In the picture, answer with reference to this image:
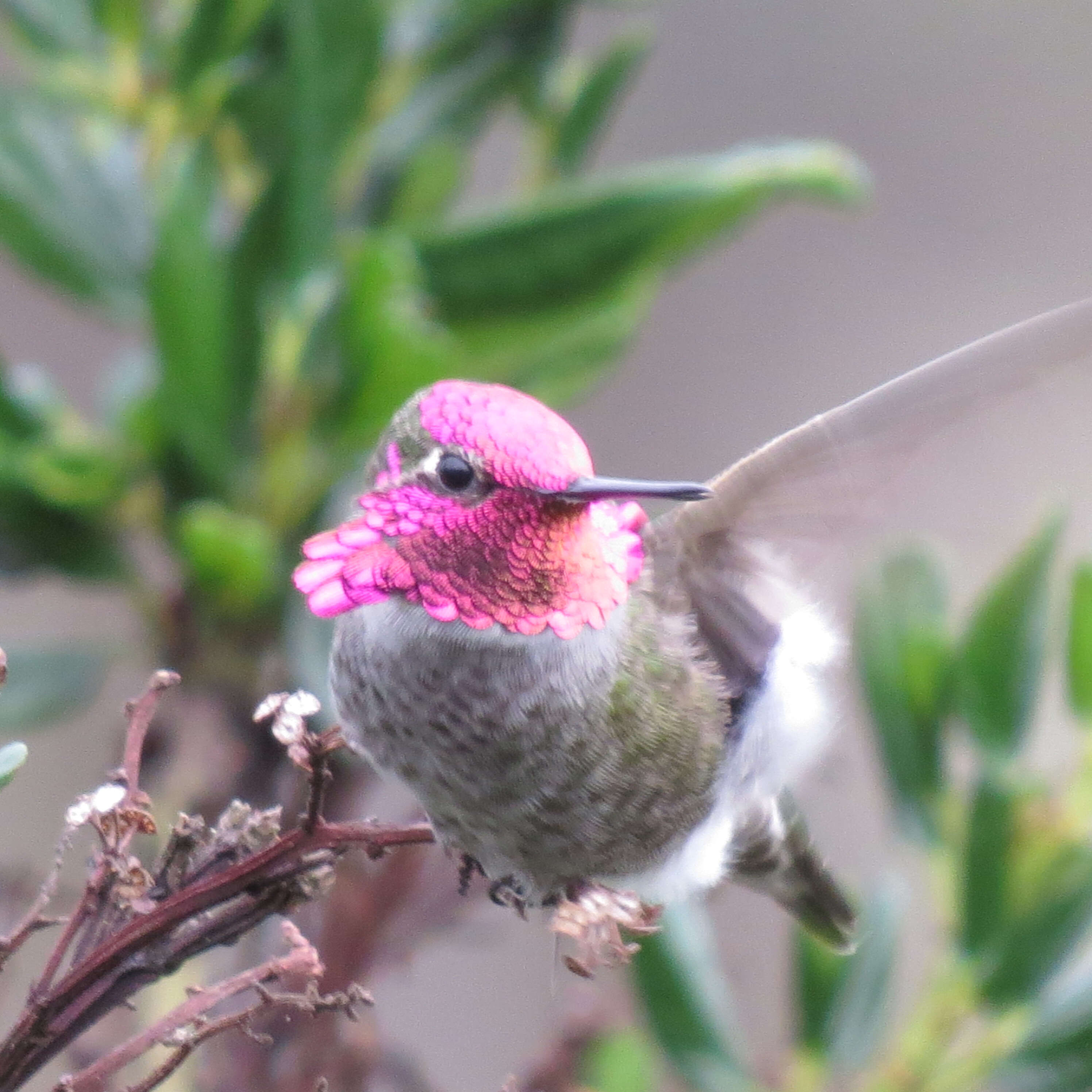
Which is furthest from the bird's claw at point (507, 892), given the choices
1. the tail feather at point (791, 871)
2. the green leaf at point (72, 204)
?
the green leaf at point (72, 204)

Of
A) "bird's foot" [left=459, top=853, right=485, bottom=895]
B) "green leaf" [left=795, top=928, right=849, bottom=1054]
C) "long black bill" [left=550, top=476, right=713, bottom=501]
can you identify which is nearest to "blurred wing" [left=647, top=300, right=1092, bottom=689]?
"long black bill" [left=550, top=476, right=713, bottom=501]

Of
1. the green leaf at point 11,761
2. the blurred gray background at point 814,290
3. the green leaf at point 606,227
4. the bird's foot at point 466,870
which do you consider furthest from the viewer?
the blurred gray background at point 814,290

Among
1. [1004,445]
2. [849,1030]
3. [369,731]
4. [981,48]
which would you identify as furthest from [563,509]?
[981,48]

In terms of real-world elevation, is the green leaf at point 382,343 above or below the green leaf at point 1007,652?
above

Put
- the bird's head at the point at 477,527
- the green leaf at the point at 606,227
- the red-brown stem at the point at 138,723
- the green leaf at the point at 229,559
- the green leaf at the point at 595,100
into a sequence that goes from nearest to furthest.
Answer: the red-brown stem at the point at 138,723 → the bird's head at the point at 477,527 → the green leaf at the point at 229,559 → the green leaf at the point at 606,227 → the green leaf at the point at 595,100

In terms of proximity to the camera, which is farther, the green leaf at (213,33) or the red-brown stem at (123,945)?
the green leaf at (213,33)

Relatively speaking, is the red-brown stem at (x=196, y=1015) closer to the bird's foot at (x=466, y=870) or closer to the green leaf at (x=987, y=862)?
the bird's foot at (x=466, y=870)

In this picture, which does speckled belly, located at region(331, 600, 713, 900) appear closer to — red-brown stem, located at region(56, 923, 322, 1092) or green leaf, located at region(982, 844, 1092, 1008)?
red-brown stem, located at region(56, 923, 322, 1092)
